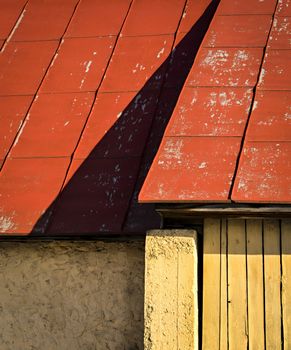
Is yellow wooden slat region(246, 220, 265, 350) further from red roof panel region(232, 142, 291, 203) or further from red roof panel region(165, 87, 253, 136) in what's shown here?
red roof panel region(165, 87, 253, 136)

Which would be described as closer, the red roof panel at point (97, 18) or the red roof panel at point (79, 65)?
the red roof panel at point (79, 65)

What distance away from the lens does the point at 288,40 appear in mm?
6734

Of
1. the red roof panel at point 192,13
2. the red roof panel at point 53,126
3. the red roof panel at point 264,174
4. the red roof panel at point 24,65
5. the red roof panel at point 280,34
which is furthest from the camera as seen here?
the red roof panel at point 192,13

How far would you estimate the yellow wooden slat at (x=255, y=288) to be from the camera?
17.5 feet

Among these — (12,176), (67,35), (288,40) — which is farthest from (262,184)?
(67,35)

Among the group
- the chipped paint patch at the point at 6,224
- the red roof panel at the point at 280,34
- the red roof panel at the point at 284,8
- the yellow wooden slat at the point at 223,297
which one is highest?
the red roof panel at the point at 284,8

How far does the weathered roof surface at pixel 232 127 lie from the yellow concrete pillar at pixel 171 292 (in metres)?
0.32

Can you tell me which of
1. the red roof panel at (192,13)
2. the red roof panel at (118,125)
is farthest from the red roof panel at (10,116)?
the red roof panel at (192,13)

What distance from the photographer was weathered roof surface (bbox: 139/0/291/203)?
5.39 metres

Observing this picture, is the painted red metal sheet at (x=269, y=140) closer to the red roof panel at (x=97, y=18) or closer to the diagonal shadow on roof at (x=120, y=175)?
the diagonal shadow on roof at (x=120, y=175)

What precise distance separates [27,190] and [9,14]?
320cm

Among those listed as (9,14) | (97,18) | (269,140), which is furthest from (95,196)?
(9,14)

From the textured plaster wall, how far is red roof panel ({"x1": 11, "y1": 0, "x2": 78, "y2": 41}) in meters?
2.94

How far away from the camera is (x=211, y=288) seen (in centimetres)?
547
